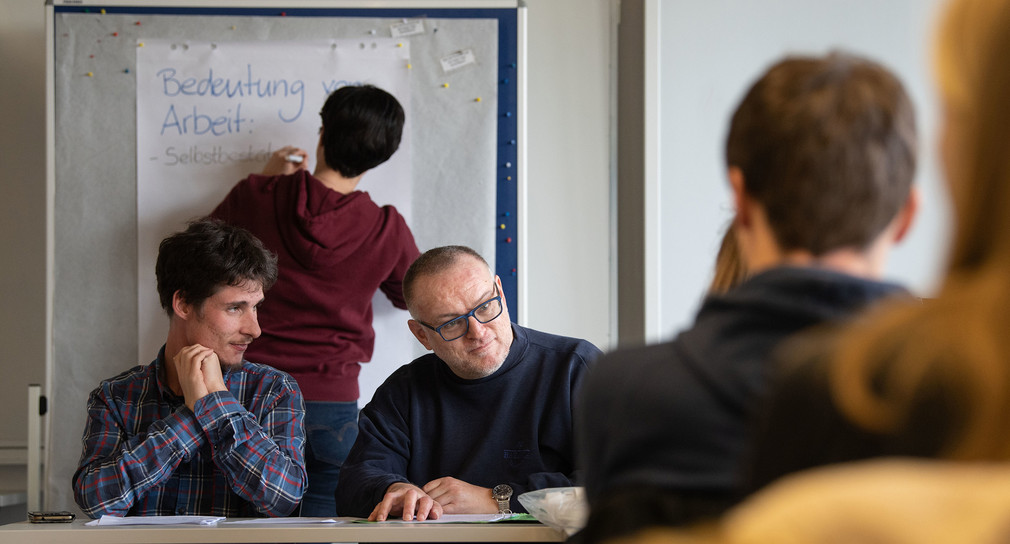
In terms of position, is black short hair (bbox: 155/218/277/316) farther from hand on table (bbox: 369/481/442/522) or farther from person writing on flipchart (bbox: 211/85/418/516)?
hand on table (bbox: 369/481/442/522)

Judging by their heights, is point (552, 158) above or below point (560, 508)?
above

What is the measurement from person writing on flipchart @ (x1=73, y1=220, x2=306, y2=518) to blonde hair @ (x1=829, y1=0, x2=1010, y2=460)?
Answer: 1.75 meters

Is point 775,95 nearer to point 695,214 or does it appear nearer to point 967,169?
point 967,169

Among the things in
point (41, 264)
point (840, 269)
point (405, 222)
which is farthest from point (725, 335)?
point (41, 264)

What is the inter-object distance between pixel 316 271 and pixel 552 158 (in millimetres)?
1009

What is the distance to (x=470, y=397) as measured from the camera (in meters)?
2.24

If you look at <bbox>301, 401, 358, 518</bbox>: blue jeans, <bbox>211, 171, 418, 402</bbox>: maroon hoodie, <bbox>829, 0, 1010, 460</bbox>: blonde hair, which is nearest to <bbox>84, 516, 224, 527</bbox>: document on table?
<bbox>301, 401, 358, 518</bbox>: blue jeans

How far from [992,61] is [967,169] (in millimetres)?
68

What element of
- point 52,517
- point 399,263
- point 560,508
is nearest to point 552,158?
point 399,263

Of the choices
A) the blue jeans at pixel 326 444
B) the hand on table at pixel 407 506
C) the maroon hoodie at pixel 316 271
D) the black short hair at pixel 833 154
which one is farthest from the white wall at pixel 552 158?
the black short hair at pixel 833 154

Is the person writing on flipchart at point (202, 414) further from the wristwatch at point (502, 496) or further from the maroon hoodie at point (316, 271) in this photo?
the wristwatch at point (502, 496)

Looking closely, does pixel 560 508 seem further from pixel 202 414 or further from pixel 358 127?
pixel 358 127

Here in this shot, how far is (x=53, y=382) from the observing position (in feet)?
9.53

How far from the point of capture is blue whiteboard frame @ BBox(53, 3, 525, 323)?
3.01 meters
